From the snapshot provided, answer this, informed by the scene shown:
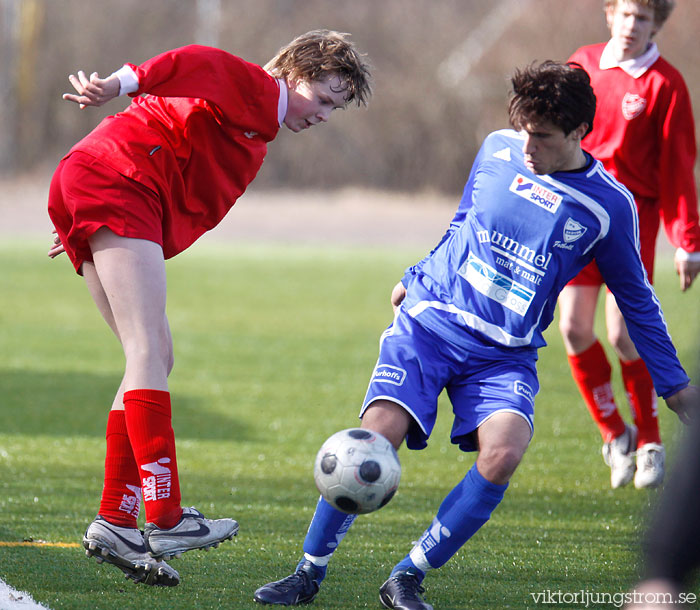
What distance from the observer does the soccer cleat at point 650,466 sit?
5812 mm

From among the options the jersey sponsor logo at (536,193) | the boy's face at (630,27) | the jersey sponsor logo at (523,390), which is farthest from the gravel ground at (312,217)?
the jersey sponsor logo at (523,390)

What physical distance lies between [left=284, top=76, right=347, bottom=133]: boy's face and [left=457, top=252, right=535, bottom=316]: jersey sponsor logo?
31.5 inches

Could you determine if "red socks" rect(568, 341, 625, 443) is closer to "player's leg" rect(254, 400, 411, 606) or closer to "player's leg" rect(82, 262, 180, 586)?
"player's leg" rect(254, 400, 411, 606)

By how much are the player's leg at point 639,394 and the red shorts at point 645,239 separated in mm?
166

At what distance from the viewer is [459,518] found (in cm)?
361

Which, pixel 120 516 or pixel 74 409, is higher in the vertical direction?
pixel 120 516

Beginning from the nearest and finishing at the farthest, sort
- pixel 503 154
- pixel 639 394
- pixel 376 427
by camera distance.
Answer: pixel 376 427 → pixel 503 154 → pixel 639 394

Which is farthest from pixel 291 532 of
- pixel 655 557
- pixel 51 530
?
pixel 655 557

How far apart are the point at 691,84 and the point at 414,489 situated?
28401 mm

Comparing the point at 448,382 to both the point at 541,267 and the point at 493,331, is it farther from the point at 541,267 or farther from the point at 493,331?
the point at 541,267

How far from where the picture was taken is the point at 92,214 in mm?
3689

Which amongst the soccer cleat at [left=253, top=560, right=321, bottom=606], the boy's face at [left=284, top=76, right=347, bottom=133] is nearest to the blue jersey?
the boy's face at [left=284, top=76, right=347, bottom=133]

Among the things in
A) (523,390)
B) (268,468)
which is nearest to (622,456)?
(268,468)

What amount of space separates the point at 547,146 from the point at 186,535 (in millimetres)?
1877
